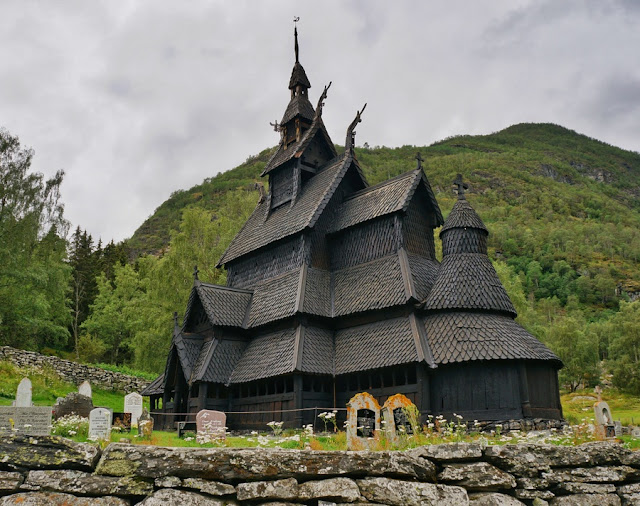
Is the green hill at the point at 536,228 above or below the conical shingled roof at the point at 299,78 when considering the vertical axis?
above

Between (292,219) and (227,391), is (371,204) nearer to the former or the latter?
(292,219)

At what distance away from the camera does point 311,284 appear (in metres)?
24.4

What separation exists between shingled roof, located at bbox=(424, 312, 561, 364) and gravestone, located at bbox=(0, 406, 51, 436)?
1228 centimetres

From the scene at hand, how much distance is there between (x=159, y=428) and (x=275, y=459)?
2140 centimetres

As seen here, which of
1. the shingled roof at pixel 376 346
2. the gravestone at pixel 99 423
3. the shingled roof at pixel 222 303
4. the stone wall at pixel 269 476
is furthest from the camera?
the shingled roof at pixel 222 303

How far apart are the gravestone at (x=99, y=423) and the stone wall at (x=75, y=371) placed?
57.0 feet

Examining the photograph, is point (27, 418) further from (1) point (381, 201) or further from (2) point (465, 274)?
(1) point (381, 201)

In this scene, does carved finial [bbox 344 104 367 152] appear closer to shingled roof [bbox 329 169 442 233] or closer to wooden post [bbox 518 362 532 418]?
shingled roof [bbox 329 169 442 233]

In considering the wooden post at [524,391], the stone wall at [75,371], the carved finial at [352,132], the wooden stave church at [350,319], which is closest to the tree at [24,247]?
the stone wall at [75,371]

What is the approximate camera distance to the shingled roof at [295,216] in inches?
1021

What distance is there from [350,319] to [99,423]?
35.2 ft

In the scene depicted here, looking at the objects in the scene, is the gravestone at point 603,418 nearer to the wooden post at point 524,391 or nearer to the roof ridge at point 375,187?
the wooden post at point 524,391

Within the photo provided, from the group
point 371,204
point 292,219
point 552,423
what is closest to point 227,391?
point 292,219

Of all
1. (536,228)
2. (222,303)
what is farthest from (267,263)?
(536,228)
